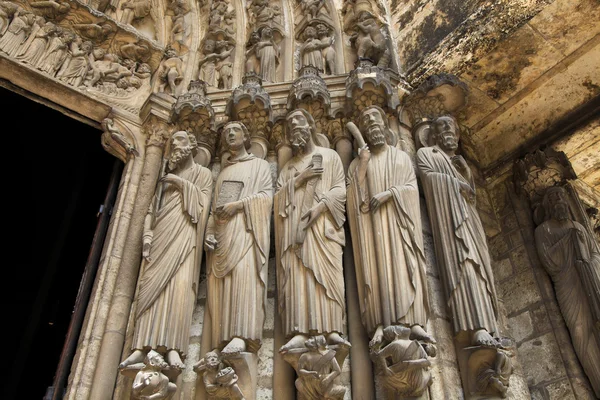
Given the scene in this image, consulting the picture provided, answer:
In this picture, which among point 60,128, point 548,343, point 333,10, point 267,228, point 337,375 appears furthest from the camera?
point 60,128

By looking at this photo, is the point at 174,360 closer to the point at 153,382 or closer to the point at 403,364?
the point at 153,382

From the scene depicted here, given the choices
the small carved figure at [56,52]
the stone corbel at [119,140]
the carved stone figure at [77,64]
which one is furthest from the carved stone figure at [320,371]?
the small carved figure at [56,52]

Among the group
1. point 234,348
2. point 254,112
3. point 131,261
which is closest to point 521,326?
point 234,348

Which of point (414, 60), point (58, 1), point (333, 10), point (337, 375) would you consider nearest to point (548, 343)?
point (337, 375)

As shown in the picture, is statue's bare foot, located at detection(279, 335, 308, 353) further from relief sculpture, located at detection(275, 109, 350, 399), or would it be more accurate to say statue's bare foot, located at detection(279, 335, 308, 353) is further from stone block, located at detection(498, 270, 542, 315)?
stone block, located at detection(498, 270, 542, 315)

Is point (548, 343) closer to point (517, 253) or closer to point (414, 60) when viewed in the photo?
point (517, 253)

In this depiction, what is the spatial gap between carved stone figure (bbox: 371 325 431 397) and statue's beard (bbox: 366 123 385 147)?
1.37 meters

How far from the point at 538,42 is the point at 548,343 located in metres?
2.18

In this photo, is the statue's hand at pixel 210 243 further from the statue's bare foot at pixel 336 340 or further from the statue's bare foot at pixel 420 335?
the statue's bare foot at pixel 420 335

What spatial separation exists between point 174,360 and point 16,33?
3208 mm

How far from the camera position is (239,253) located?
322cm

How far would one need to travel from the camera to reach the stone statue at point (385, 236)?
115 inches

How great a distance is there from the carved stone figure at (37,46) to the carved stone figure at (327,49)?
2.32 meters

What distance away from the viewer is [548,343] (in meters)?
3.81
